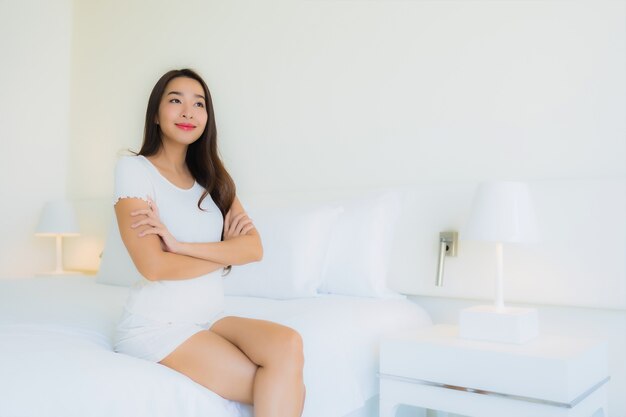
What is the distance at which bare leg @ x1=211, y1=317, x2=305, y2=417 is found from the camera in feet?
4.69

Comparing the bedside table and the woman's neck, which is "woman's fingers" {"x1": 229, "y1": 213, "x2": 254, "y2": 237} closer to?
the woman's neck

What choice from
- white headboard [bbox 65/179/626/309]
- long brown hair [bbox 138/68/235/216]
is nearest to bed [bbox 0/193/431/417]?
white headboard [bbox 65/179/626/309]

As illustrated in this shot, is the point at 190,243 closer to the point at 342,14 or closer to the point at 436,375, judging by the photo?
the point at 436,375

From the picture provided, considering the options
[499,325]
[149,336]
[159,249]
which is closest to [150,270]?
[159,249]

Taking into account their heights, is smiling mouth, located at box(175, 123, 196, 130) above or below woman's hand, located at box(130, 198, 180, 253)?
above

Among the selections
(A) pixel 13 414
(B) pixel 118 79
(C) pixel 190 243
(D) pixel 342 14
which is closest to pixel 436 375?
(C) pixel 190 243

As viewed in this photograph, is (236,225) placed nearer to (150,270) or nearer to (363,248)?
(150,270)

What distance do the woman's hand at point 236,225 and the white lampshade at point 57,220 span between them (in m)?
2.44

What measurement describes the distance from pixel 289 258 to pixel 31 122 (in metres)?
2.72

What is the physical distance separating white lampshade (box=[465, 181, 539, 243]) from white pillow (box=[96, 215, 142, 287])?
1777 millimetres

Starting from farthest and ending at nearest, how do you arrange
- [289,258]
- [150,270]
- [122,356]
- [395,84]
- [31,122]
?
[31,122] → [395,84] → [289,258] → [150,270] → [122,356]

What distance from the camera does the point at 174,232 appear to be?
176cm

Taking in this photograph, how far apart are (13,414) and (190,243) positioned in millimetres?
658

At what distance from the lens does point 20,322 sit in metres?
1.88
